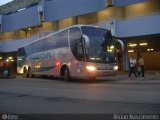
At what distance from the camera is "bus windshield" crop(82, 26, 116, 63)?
74.5 ft

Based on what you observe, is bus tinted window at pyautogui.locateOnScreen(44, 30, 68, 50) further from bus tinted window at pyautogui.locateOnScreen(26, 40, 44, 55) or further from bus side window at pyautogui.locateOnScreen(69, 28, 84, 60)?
bus tinted window at pyautogui.locateOnScreen(26, 40, 44, 55)

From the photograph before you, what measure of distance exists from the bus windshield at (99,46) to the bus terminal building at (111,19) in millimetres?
1695

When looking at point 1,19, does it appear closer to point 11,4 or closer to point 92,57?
point 11,4

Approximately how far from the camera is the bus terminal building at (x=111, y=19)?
34875 millimetres

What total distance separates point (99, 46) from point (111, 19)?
1470 cm

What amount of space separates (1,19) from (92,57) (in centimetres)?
3517

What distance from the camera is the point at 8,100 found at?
563 inches

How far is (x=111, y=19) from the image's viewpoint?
122 feet

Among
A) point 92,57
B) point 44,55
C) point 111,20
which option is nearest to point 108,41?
point 92,57

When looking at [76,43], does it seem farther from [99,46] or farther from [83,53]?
[99,46]

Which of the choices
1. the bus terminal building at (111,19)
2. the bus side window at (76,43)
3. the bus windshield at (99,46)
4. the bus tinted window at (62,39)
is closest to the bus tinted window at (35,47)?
the bus tinted window at (62,39)

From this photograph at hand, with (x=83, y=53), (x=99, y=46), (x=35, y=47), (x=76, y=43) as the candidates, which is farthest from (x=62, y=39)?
(x=35, y=47)

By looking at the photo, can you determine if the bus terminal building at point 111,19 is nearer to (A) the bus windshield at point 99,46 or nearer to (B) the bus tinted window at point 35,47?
(A) the bus windshield at point 99,46

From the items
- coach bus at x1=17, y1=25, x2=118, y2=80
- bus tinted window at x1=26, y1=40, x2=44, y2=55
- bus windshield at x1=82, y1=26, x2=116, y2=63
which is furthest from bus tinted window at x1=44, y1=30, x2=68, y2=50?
bus windshield at x1=82, y1=26, x2=116, y2=63
